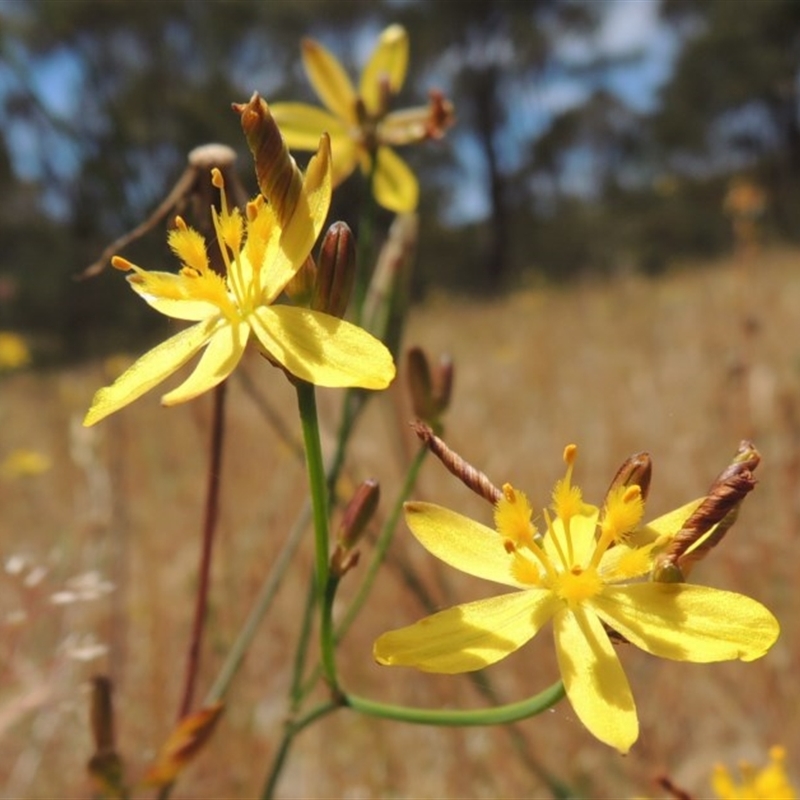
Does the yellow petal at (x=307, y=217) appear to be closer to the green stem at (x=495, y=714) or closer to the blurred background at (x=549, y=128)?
the green stem at (x=495, y=714)

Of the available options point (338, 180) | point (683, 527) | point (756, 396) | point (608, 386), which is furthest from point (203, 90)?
point (683, 527)

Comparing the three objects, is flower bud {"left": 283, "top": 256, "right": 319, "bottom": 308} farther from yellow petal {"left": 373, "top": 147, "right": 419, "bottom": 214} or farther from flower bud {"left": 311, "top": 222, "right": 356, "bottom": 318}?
yellow petal {"left": 373, "top": 147, "right": 419, "bottom": 214}

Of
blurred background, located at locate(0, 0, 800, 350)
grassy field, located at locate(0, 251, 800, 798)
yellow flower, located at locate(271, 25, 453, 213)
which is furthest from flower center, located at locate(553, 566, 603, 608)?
blurred background, located at locate(0, 0, 800, 350)

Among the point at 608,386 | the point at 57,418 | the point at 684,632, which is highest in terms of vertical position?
the point at 684,632

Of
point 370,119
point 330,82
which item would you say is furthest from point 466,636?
point 330,82

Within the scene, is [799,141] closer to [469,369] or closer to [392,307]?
[469,369]

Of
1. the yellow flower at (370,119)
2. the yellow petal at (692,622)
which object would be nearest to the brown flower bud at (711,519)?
the yellow petal at (692,622)
